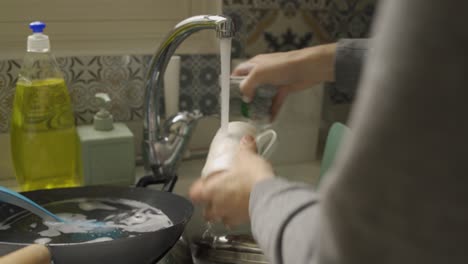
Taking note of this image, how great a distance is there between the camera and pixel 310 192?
1.28 ft

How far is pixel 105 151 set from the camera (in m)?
0.88

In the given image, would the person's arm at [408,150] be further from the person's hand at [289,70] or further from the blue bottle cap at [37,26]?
the blue bottle cap at [37,26]

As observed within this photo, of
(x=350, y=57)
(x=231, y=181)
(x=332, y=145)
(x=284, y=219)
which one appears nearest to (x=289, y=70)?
(x=350, y=57)

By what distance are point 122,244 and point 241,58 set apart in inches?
22.1

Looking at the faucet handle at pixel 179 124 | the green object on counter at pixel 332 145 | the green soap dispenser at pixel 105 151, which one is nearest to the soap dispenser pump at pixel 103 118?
the green soap dispenser at pixel 105 151

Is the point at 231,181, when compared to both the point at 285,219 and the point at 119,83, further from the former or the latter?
the point at 119,83

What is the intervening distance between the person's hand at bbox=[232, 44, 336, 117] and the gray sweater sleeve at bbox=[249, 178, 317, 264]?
379mm

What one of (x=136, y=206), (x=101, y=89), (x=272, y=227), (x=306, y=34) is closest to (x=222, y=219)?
(x=272, y=227)

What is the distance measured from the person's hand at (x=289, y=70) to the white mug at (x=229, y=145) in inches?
2.7

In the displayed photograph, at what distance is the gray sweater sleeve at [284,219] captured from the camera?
0.35 m

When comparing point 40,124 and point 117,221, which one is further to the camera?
point 40,124

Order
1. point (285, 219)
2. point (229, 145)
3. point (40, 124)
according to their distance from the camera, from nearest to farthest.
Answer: point (285, 219) → point (229, 145) → point (40, 124)

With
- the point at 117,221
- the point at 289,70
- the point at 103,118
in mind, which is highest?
the point at 289,70

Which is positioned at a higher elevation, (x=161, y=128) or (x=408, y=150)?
(x=408, y=150)
